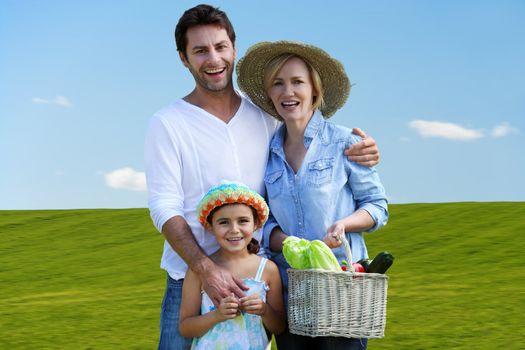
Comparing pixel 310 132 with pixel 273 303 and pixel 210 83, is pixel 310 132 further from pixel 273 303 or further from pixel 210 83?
pixel 273 303

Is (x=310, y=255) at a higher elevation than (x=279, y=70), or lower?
lower

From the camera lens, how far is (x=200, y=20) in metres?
4.03

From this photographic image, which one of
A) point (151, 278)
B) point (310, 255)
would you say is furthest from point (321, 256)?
point (151, 278)

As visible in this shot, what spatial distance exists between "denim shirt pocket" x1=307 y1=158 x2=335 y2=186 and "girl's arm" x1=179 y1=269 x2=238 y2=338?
0.73 m

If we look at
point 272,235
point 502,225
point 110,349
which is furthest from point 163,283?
point 272,235

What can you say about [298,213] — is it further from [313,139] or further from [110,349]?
[110,349]

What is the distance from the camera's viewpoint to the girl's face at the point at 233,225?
3.69 meters

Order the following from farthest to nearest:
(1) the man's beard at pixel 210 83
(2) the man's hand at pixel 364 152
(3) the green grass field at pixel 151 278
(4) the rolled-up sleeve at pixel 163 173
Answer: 1. (3) the green grass field at pixel 151 278
2. (1) the man's beard at pixel 210 83
3. (4) the rolled-up sleeve at pixel 163 173
4. (2) the man's hand at pixel 364 152

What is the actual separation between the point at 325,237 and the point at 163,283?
24.0ft

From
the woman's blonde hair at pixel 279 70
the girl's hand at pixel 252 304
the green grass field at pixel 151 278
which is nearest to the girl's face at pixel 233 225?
the girl's hand at pixel 252 304

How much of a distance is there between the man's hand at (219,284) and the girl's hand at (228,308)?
0.03 meters

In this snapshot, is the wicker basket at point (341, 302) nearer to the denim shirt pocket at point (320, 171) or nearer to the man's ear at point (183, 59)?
the denim shirt pocket at point (320, 171)

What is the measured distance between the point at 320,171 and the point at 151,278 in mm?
7751

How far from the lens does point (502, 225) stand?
1320 cm
